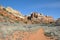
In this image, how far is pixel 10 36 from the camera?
18438 millimetres

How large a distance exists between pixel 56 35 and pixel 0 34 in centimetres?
621

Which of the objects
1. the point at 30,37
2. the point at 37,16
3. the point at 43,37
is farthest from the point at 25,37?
the point at 37,16

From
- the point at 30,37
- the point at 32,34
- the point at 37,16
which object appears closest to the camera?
the point at 30,37

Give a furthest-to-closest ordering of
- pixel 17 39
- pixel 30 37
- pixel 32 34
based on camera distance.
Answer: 1. pixel 32 34
2. pixel 30 37
3. pixel 17 39

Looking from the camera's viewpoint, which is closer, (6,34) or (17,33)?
(6,34)

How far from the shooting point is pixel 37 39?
733 inches

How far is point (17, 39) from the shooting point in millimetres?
17938

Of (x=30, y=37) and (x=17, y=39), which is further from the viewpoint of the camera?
(x=30, y=37)

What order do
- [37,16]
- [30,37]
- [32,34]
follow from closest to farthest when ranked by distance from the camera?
[30,37]
[32,34]
[37,16]

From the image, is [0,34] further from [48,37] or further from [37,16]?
[37,16]

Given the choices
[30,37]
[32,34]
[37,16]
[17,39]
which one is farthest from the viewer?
[37,16]

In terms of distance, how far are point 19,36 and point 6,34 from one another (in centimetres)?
140

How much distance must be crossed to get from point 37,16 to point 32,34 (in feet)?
198

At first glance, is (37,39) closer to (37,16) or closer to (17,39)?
(17,39)
